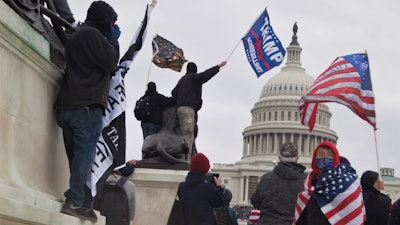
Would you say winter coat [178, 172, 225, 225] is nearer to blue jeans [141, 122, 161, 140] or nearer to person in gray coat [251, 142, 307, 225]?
person in gray coat [251, 142, 307, 225]

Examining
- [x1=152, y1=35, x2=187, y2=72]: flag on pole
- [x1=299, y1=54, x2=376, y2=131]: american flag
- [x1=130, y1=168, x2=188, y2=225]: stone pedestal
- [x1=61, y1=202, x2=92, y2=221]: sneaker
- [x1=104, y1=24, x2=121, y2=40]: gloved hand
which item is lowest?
[x1=61, y1=202, x2=92, y2=221]: sneaker

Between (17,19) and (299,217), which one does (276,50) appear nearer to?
(299,217)

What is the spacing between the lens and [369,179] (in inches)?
324

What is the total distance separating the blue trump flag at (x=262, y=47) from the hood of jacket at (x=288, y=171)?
7297mm

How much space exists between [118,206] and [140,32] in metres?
2.84

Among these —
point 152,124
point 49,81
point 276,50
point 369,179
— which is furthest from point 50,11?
point 276,50

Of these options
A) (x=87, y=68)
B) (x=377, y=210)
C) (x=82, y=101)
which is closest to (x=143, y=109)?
(x=377, y=210)

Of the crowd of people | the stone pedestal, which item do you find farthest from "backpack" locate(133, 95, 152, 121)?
the crowd of people

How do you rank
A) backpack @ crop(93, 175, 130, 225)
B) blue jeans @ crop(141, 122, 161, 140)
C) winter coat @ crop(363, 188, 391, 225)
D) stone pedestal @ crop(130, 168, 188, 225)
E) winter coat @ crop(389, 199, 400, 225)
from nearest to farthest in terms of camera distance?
winter coat @ crop(389, 199, 400, 225)
winter coat @ crop(363, 188, 391, 225)
backpack @ crop(93, 175, 130, 225)
stone pedestal @ crop(130, 168, 188, 225)
blue jeans @ crop(141, 122, 161, 140)

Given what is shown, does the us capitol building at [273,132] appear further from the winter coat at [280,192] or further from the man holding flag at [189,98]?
the winter coat at [280,192]

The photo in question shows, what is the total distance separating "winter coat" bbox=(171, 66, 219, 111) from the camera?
13.0m

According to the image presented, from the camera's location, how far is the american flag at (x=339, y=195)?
21.8ft

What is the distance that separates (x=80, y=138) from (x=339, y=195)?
80.1 inches

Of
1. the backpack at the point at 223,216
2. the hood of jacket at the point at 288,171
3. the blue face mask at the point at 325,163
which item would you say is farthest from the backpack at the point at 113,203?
the blue face mask at the point at 325,163
